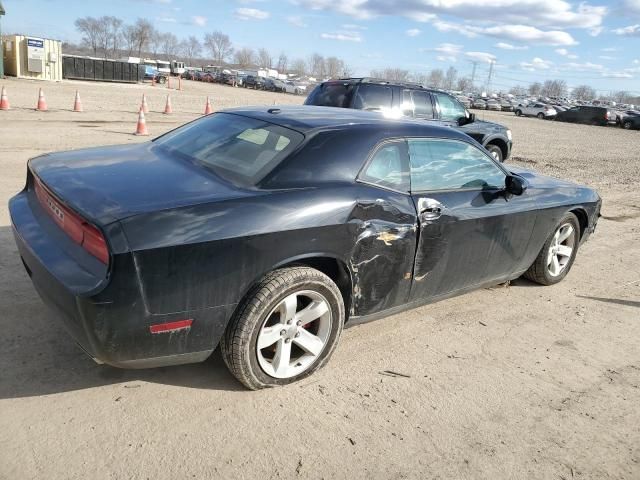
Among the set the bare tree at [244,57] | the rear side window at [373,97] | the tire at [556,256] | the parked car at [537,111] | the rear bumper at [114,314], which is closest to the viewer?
the rear bumper at [114,314]

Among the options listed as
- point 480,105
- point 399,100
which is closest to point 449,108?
point 399,100

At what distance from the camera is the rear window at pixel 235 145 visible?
10.5ft

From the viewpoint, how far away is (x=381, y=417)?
2.93 metres

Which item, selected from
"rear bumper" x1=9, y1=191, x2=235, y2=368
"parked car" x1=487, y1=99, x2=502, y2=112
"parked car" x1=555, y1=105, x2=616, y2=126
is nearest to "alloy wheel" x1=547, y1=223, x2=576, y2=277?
"rear bumper" x1=9, y1=191, x2=235, y2=368

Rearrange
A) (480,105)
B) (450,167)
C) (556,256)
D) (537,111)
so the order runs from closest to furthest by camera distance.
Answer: (450,167)
(556,256)
(537,111)
(480,105)

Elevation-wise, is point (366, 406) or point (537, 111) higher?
point (537, 111)

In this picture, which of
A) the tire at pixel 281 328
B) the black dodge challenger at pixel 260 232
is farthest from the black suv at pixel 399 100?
the tire at pixel 281 328

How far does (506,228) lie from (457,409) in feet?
5.63

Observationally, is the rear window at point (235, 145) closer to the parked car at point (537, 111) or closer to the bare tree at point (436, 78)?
the parked car at point (537, 111)

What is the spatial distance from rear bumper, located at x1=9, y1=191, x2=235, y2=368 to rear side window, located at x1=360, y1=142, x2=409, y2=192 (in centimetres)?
128

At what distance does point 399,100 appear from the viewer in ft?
30.9

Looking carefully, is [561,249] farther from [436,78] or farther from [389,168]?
[436,78]

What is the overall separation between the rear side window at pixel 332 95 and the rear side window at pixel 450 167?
507 centimetres

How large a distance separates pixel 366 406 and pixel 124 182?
1.87 meters
